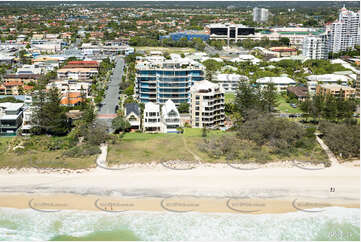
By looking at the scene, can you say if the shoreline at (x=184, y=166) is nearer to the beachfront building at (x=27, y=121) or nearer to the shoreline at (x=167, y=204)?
the shoreline at (x=167, y=204)

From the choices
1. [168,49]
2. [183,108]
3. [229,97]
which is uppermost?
[168,49]

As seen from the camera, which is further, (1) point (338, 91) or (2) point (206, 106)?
(1) point (338, 91)

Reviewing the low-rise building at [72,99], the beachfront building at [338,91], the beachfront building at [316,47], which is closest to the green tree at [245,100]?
the beachfront building at [338,91]

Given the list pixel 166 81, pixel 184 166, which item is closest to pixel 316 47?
pixel 166 81

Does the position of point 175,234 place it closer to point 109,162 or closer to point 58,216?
point 58,216

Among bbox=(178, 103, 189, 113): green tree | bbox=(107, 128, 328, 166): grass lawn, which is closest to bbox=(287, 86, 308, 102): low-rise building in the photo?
bbox=(178, 103, 189, 113): green tree

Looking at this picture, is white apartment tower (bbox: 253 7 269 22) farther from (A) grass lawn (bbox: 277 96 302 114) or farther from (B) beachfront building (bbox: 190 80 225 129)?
(B) beachfront building (bbox: 190 80 225 129)

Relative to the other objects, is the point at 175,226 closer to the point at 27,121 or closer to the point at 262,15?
the point at 27,121
